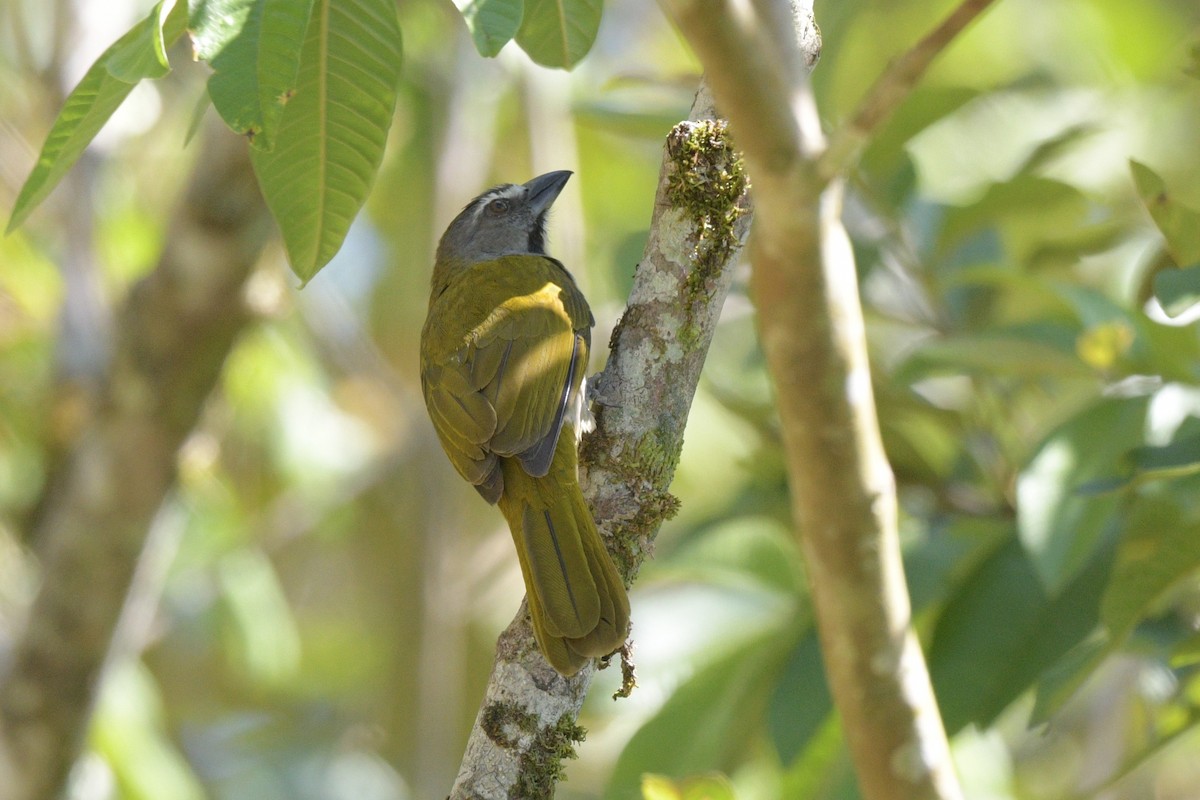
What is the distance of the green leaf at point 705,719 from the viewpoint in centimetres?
301

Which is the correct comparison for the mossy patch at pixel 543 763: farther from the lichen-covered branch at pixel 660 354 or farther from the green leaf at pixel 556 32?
the green leaf at pixel 556 32

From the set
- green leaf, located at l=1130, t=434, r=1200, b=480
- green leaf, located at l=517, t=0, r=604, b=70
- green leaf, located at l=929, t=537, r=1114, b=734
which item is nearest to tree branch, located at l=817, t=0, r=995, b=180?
green leaf, located at l=517, t=0, r=604, b=70

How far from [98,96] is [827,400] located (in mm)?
1141

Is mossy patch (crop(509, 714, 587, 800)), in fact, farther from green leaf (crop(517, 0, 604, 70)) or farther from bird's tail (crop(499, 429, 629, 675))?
green leaf (crop(517, 0, 604, 70))

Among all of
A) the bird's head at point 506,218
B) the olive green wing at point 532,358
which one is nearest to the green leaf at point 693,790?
the olive green wing at point 532,358

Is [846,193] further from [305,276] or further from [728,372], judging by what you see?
[305,276]

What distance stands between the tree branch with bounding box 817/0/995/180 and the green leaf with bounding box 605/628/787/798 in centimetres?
196

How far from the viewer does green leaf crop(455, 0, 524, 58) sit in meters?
1.67

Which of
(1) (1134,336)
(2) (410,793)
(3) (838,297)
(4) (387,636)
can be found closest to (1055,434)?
(1) (1134,336)

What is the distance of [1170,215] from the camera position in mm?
2398

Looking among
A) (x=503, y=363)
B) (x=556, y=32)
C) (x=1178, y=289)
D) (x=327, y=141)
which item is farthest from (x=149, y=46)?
(x=1178, y=289)

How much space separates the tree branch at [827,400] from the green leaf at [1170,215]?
42.9 inches

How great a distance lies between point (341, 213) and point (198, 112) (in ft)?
1.38

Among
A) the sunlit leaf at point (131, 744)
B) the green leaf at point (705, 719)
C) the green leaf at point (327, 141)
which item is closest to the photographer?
the green leaf at point (327, 141)
